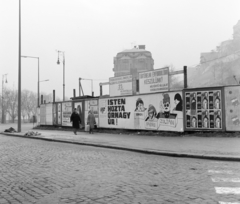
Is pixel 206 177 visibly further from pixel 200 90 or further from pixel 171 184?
pixel 200 90

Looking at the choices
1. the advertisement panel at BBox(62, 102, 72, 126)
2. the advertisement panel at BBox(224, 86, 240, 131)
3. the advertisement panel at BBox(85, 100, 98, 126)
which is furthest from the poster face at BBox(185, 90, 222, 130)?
the advertisement panel at BBox(62, 102, 72, 126)

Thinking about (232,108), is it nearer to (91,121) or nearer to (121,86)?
(121,86)

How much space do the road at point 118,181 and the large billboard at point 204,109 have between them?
6.63m

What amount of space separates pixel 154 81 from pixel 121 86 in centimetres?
316

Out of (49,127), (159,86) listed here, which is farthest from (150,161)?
(49,127)

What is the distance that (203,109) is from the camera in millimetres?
15617

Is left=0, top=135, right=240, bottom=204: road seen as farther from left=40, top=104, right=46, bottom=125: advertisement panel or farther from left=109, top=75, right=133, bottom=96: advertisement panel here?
left=40, top=104, right=46, bottom=125: advertisement panel

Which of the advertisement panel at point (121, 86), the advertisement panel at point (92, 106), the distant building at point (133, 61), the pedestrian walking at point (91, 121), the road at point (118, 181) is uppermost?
the distant building at point (133, 61)

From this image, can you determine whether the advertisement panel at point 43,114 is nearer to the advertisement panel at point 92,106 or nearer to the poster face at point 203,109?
the advertisement panel at point 92,106

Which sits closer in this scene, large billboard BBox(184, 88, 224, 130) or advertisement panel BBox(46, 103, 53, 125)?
large billboard BBox(184, 88, 224, 130)

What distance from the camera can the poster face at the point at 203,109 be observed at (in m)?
15.2

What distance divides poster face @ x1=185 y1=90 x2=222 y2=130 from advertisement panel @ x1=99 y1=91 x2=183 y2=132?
55 centimetres

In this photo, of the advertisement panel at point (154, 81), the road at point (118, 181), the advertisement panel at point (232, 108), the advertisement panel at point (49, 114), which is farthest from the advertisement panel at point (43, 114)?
the road at point (118, 181)

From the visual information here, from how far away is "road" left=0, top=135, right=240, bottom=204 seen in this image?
4906 millimetres
